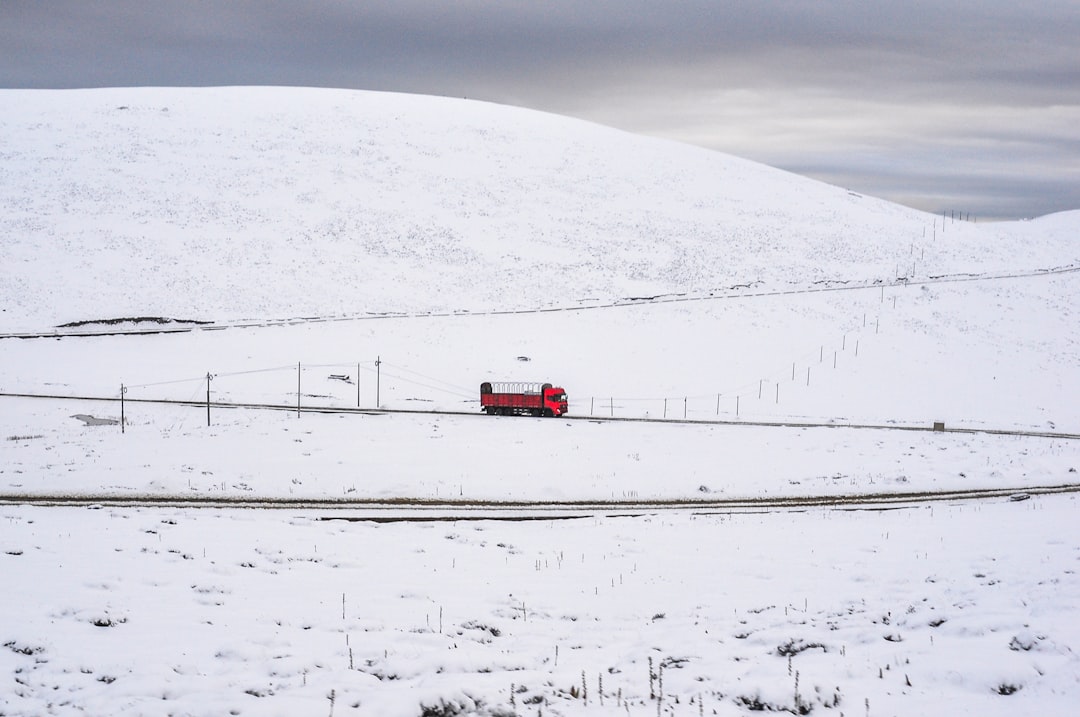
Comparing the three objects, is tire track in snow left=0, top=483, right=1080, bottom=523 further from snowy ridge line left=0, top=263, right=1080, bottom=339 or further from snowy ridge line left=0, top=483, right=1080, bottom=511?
snowy ridge line left=0, top=263, right=1080, bottom=339

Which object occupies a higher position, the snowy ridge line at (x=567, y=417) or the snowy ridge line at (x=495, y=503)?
the snowy ridge line at (x=567, y=417)

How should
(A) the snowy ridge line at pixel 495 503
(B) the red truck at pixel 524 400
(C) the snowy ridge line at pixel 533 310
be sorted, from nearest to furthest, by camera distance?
(A) the snowy ridge line at pixel 495 503
(B) the red truck at pixel 524 400
(C) the snowy ridge line at pixel 533 310

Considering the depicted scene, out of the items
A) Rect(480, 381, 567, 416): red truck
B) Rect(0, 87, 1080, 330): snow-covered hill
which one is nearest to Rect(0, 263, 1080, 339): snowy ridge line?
Rect(0, 87, 1080, 330): snow-covered hill

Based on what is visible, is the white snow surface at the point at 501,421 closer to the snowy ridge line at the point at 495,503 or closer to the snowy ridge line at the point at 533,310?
the snowy ridge line at the point at 533,310

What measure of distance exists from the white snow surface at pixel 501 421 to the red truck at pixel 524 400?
273 cm

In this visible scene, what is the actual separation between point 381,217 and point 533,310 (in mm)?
27899

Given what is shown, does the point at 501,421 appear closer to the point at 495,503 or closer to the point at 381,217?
the point at 495,503

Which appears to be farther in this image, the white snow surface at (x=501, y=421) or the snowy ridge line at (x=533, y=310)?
the snowy ridge line at (x=533, y=310)

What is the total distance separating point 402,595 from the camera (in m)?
15.4

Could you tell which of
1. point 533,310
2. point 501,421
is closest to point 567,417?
point 501,421

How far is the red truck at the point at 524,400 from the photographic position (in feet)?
167

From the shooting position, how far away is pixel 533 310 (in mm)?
75438

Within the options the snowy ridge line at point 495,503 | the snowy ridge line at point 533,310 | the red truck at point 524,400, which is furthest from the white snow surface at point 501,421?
the red truck at point 524,400

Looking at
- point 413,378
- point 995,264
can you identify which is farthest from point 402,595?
point 995,264
